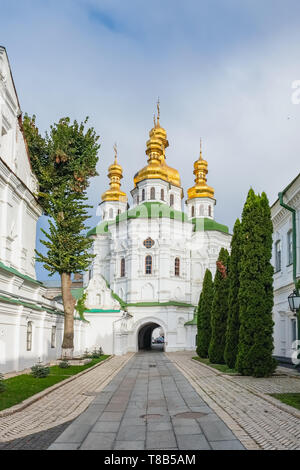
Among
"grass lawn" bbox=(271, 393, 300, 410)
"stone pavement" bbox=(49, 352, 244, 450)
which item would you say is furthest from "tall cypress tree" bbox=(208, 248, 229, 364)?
"grass lawn" bbox=(271, 393, 300, 410)

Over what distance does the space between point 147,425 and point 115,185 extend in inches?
2073

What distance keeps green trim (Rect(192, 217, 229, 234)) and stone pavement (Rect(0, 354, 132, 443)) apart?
126ft

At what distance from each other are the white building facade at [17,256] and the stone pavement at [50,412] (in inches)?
132

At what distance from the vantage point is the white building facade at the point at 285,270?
18.8 metres

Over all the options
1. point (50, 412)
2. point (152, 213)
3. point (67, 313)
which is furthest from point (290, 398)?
point (152, 213)

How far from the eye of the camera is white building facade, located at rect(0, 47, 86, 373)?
1595 centimetres

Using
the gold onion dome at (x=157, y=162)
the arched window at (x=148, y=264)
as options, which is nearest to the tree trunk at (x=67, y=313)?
the arched window at (x=148, y=264)

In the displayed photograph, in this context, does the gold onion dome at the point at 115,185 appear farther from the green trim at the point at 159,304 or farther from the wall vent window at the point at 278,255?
the wall vent window at the point at 278,255

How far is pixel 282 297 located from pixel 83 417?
595 inches

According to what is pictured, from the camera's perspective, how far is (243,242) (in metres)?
17.1

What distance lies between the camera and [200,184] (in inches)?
2244

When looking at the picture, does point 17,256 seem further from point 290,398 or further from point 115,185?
point 115,185

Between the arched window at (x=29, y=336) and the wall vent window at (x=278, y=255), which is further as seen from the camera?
the wall vent window at (x=278, y=255)

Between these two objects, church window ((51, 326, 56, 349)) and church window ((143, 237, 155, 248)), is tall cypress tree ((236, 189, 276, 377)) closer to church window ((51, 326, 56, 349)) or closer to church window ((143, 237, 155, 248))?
church window ((51, 326, 56, 349))
